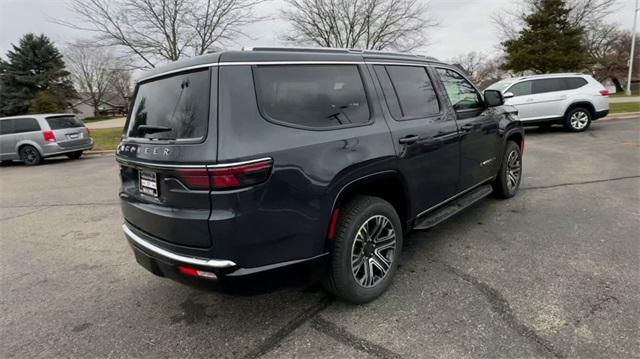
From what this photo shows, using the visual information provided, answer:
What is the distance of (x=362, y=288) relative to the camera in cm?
270

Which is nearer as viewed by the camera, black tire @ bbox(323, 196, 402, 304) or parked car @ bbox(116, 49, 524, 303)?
parked car @ bbox(116, 49, 524, 303)

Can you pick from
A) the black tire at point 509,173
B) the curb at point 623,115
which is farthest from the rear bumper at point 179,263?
the curb at point 623,115

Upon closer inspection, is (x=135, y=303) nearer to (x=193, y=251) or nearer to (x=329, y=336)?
(x=193, y=251)

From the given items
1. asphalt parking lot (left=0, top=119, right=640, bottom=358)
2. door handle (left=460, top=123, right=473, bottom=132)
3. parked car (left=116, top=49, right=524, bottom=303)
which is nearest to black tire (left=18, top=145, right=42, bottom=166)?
asphalt parking lot (left=0, top=119, right=640, bottom=358)

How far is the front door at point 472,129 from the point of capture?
3.78m

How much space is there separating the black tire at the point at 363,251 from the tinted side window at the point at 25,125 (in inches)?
502

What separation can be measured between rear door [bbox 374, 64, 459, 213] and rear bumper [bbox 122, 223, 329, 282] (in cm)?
116

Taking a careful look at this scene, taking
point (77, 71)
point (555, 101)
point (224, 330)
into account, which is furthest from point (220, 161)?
point (77, 71)

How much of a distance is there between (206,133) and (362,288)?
157 centimetres

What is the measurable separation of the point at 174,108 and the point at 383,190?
1692 mm

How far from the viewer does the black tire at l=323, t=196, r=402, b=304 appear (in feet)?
8.35

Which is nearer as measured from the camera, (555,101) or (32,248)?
(32,248)

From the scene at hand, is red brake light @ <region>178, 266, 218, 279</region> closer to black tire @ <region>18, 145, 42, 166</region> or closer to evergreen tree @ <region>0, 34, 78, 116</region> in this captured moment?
black tire @ <region>18, 145, 42, 166</region>

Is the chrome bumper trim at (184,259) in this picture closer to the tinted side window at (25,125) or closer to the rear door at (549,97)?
the rear door at (549,97)
